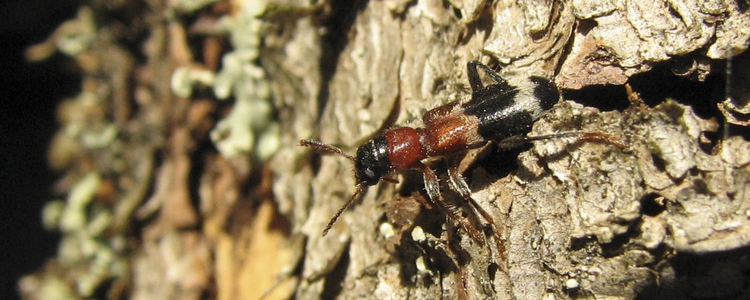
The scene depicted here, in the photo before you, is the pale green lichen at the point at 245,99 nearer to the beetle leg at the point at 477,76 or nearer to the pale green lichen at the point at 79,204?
the pale green lichen at the point at 79,204

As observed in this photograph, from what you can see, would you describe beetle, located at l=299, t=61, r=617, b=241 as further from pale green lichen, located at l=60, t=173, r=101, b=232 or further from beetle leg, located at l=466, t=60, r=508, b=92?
pale green lichen, located at l=60, t=173, r=101, b=232

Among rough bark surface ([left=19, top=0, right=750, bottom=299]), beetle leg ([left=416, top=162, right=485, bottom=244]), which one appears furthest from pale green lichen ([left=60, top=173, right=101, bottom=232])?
beetle leg ([left=416, top=162, right=485, bottom=244])

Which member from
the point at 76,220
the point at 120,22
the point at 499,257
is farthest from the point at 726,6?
the point at 76,220

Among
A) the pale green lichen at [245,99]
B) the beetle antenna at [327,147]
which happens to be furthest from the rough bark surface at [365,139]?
the beetle antenna at [327,147]

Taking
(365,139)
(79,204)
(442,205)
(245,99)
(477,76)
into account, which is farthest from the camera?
(79,204)

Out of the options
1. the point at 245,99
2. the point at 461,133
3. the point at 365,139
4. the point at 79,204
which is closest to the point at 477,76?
the point at 461,133

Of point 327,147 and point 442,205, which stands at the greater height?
point 327,147

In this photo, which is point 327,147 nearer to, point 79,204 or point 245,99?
point 245,99
